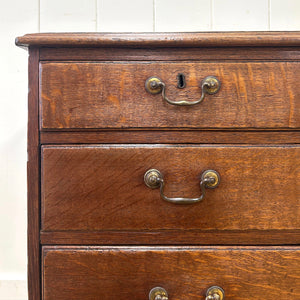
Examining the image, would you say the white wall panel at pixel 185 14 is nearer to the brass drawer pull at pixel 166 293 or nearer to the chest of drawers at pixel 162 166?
the chest of drawers at pixel 162 166

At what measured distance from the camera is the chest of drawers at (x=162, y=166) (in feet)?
1.82

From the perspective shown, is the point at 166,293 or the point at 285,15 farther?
the point at 285,15

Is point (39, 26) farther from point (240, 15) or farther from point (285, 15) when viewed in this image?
point (285, 15)

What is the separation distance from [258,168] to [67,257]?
0.38m

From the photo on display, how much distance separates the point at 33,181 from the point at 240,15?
0.84 meters

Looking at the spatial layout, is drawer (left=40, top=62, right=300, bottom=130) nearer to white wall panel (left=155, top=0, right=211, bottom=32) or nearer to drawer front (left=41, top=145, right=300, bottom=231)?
drawer front (left=41, top=145, right=300, bottom=231)

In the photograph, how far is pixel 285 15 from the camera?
101 centimetres

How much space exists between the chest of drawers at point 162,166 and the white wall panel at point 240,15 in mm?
504

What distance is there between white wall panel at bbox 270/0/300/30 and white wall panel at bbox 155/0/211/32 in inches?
8.3

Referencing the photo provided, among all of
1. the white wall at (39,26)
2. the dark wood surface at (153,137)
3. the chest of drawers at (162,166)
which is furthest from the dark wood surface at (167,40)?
the white wall at (39,26)

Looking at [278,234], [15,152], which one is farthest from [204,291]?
[15,152]

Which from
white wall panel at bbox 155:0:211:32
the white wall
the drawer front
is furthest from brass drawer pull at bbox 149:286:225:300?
white wall panel at bbox 155:0:211:32

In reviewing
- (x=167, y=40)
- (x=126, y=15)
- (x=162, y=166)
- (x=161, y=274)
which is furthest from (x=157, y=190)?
(x=126, y=15)

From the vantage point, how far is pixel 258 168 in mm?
554
